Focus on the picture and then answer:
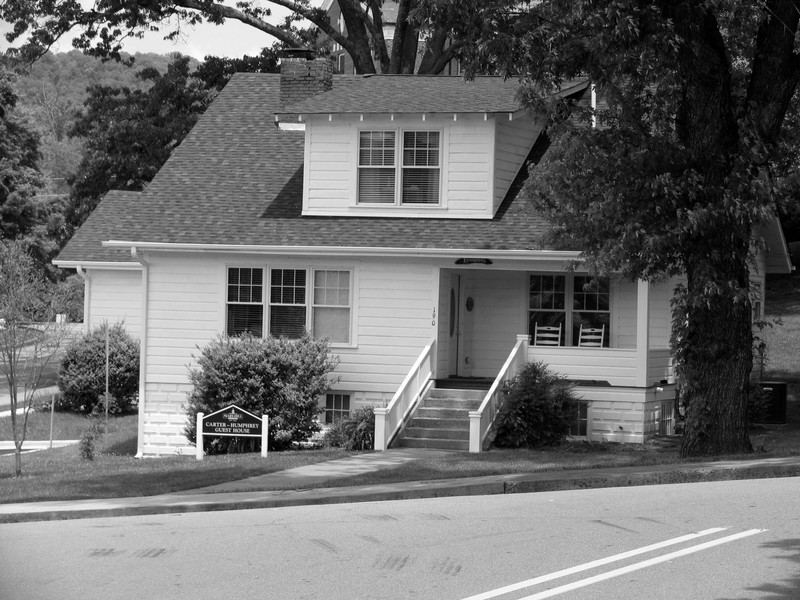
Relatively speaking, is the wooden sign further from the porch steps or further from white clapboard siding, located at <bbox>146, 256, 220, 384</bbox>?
white clapboard siding, located at <bbox>146, 256, 220, 384</bbox>

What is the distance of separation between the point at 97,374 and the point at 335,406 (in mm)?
9444

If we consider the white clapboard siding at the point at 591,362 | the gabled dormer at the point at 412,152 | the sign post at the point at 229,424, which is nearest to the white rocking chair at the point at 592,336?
the white clapboard siding at the point at 591,362

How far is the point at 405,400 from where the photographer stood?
71.0 ft

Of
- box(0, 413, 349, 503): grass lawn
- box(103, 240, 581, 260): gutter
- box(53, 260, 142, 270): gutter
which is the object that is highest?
box(53, 260, 142, 270): gutter

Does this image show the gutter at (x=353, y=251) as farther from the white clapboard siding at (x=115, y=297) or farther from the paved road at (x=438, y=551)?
the white clapboard siding at (x=115, y=297)

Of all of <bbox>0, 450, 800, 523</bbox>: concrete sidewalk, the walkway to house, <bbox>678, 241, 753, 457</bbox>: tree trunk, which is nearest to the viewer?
<bbox>0, 450, 800, 523</bbox>: concrete sidewalk

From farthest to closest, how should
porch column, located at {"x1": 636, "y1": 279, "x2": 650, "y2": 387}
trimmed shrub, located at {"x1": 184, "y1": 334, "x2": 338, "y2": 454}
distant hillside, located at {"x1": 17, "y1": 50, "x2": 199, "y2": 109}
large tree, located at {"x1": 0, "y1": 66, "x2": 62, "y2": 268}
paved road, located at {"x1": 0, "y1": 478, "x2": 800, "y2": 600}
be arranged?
1. distant hillside, located at {"x1": 17, "y1": 50, "x2": 199, "y2": 109}
2. large tree, located at {"x1": 0, "y1": 66, "x2": 62, "y2": 268}
3. porch column, located at {"x1": 636, "y1": 279, "x2": 650, "y2": 387}
4. trimmed shrub, located at {"x1": 184, "y1": 334, "x2": 338, "y2": 454}
5. paved road, located at {"x1": 0, "y1": 478, "x2": 800, "y2": 600}

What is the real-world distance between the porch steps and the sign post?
107 inches

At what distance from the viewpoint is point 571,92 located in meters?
24.8

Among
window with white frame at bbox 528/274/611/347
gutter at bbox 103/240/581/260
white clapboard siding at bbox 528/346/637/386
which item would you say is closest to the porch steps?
white clapboard siding at bbox 528/346/637/386

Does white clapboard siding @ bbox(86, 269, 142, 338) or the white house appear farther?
white clapboard siding @ bbox(86, 269, 142, 338)

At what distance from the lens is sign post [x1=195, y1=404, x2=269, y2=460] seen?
19.7m

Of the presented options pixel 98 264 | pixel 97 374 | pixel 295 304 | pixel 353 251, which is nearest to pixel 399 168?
pixel 353 251

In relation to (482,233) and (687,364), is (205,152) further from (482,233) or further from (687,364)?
(687,364)
